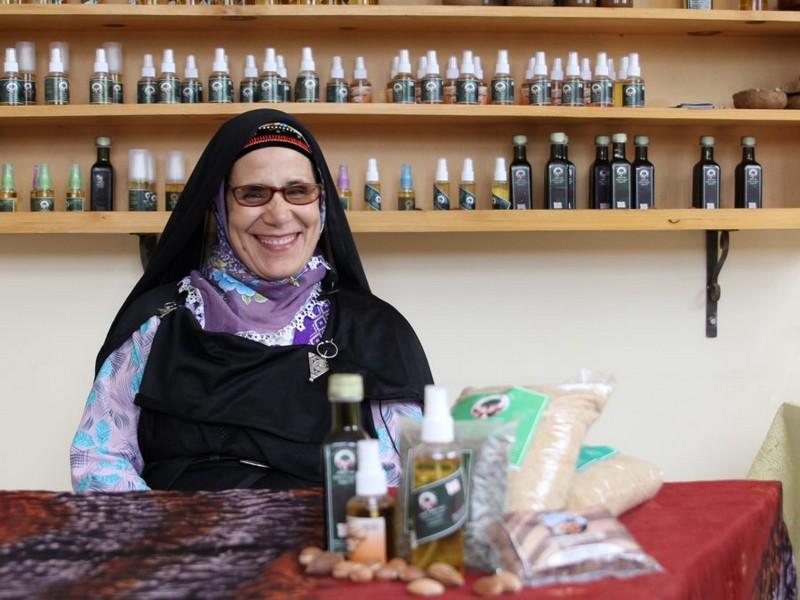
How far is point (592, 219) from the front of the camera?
2500mm

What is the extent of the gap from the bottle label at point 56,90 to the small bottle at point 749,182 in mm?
1659

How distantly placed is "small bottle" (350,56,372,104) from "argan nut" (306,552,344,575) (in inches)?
70.5

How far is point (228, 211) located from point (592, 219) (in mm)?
1044

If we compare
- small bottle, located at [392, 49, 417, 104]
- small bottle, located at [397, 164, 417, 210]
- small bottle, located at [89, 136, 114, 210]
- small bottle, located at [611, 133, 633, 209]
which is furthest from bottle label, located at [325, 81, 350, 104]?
small bottle, located at [611, 133, 633, 209]

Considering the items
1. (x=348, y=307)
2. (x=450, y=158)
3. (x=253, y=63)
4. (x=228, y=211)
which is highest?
(x=253, y=63)

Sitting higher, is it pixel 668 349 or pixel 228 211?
pixel 228 211

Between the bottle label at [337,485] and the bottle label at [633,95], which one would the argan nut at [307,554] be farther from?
the bottle label at [633,95]

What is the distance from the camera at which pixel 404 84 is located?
2510 mm

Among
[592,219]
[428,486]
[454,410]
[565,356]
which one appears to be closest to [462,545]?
[428,486]

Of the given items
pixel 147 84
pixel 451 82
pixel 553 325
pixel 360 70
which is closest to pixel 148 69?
pixel 147 84

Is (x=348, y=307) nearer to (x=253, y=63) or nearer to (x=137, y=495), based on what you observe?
(x=137, y=495)

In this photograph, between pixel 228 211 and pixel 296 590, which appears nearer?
pixel 296 590

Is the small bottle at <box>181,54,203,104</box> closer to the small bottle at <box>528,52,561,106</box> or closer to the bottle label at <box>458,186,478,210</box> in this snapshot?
the bottle label at <box>458,186,478,210</box>

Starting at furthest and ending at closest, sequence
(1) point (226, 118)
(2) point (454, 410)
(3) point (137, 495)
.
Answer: (1) point (226, 118) → (3) point (137, 495) → (2) point (454, 410)
